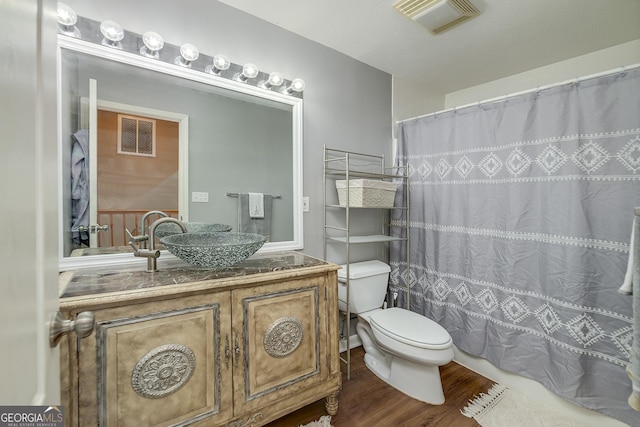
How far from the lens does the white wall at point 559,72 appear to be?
190cm

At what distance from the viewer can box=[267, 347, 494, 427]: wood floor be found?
144 centimetres

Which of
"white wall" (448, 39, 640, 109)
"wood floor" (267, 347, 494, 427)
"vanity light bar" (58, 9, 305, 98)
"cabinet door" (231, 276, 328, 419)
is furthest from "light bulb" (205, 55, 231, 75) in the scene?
"white wall" (448, 39, 640, 109)

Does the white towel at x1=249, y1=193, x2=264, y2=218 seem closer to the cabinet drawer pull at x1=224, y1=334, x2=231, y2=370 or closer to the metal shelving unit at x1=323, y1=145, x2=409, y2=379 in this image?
the metal shelving unit at x1=323, y1=145, x2=409, y2=379

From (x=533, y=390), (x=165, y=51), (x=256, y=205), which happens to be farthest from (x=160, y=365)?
(x=533, y=390)

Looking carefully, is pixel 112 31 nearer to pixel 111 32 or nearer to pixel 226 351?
pixel 111 32

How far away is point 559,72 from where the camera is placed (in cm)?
217

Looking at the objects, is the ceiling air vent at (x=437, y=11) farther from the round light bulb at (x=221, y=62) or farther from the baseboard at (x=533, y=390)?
the baseboard at (x=533, y=390)

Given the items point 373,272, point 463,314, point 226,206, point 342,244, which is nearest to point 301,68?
point 226,206

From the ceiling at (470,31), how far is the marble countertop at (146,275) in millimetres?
1496

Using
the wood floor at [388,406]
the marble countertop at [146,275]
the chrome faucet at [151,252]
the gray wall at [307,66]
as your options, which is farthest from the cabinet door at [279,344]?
the gray wall at [307,66]

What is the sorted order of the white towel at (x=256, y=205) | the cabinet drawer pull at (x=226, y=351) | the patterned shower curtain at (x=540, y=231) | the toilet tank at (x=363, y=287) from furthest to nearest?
1. the toilet tank at (x=363, y=287)
2. the white towel at (x=256, y=205)
3. the patterned shower curtain at (x=540, y=231)
4. the cabinet drawer pull at (x=226, y=351)

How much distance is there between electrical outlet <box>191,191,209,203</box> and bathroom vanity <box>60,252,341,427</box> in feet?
1.21

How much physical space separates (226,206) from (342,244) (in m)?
0.93

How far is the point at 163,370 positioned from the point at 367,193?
147 cm
